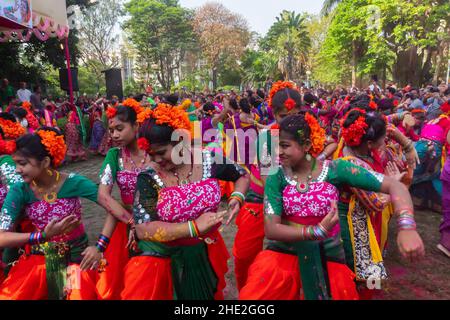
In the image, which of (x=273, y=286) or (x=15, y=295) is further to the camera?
(x=15, y=295)

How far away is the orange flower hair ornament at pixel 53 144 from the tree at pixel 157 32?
127 ft

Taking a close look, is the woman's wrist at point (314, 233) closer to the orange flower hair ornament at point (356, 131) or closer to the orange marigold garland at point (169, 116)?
the orange marigold garland at point (169, 116)

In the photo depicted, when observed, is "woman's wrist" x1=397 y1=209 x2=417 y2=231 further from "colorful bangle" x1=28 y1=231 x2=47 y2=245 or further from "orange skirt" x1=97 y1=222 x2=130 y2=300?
"orange skirt" x1=97 y1=222 x2=130 y2=300

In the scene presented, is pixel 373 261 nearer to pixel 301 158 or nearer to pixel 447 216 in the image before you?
pixel 301 158

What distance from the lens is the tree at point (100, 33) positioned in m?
35.9

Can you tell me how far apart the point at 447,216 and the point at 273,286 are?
3481 millimetres

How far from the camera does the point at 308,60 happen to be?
49.8 meters

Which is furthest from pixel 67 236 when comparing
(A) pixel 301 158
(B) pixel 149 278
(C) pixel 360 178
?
(C) pixel 360 178

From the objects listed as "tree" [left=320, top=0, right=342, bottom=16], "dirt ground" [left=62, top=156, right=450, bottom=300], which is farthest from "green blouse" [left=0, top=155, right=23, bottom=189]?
"tree" [left=320, top=0, right=342, bottom=16]

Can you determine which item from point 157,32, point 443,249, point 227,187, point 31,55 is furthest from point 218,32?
point 443,249

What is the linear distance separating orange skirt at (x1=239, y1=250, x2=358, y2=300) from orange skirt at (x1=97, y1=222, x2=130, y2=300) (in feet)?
4.95

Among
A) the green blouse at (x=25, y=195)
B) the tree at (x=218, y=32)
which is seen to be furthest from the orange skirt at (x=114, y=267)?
the tree at (x=218, y=32)

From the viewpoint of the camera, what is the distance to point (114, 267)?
11.1 ft

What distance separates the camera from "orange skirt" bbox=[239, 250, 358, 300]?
2.18 metres
